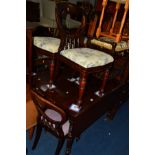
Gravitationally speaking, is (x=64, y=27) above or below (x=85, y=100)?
above

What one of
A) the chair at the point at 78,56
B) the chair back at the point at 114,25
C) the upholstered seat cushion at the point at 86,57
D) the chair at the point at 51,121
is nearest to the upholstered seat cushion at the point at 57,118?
the chair at the point at 51,121

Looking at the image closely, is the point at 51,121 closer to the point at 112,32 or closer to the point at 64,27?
the point at 64,27

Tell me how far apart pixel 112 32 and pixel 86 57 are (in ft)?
3.94

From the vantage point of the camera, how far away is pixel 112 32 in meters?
2.76

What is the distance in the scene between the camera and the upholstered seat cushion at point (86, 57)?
1677 millimetres

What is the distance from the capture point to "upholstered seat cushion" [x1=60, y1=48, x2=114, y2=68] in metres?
1.68

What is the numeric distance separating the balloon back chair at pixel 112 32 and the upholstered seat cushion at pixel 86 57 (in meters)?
0.38

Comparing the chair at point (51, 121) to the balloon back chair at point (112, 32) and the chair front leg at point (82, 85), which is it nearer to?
the chair front leg at point (82, 85)

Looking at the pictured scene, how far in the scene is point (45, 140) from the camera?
210 centimetres

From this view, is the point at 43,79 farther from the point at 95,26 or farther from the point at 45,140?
the point at 95,26

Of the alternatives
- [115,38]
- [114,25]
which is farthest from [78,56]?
[114,25]
